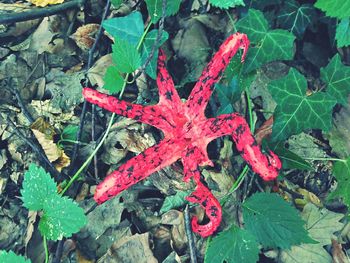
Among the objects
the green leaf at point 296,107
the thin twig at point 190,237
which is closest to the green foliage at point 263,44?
the green leaf at point 296,107

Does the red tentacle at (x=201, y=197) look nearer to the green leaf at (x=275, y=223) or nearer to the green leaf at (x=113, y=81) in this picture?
the green leaf at (x=275, y=223)

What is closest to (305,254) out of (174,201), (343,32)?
(174,201)

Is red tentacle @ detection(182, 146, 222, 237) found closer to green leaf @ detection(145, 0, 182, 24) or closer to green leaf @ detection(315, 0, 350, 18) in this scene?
green leaf @ detection(145, 0, 182, 24)

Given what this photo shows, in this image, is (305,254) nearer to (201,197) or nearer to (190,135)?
(201,197)

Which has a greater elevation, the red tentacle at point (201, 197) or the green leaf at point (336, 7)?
the green leaf at point (336, 7)

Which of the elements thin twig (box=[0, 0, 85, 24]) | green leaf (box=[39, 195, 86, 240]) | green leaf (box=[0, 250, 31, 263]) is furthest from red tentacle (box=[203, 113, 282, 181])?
thin twig (box=[0, 0, 85, 24])

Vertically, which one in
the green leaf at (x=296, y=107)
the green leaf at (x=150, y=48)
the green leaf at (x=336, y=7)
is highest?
the green leaf at (x=336, y=7)
